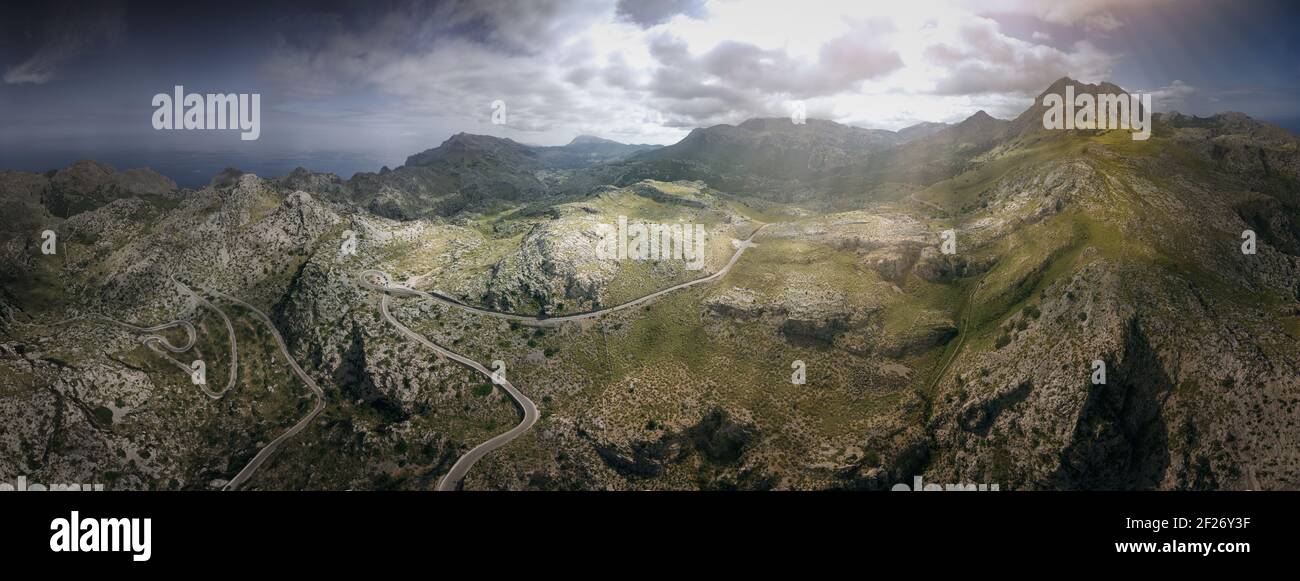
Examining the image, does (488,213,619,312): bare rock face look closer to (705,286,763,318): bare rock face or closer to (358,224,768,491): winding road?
(358,224,768,491): winding road

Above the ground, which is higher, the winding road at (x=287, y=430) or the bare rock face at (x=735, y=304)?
the bare rock face at (x=735, y=304)

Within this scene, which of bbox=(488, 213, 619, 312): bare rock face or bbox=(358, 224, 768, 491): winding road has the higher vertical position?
bbox=(488, 213, 619, 312): bare rock face

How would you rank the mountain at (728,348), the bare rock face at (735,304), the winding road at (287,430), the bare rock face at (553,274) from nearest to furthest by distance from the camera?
the mountain at (728,348)
the winding road at (287,430)
the bare rock face at (735,304)
the bare rock face at (553,274)

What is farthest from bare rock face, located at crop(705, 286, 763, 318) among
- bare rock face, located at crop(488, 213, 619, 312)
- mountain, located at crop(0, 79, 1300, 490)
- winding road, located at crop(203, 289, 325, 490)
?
winding road, located at crop(203, 289, 325, 490)

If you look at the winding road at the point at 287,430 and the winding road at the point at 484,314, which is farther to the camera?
the winding road at the point at 287,430

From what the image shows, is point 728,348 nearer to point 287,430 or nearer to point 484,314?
point 484,314

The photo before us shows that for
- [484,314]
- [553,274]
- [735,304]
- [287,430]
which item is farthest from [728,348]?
[287,430]

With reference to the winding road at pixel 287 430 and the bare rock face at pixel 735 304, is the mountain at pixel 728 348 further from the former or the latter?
the winding road at pixel 287 430

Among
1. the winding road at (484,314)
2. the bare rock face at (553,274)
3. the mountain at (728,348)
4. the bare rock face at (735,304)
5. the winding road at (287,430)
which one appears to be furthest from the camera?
the bare rock face at (553,274)

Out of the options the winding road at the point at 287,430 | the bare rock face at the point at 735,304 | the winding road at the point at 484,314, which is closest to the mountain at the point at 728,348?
the bare rock face at the point at 735,304
